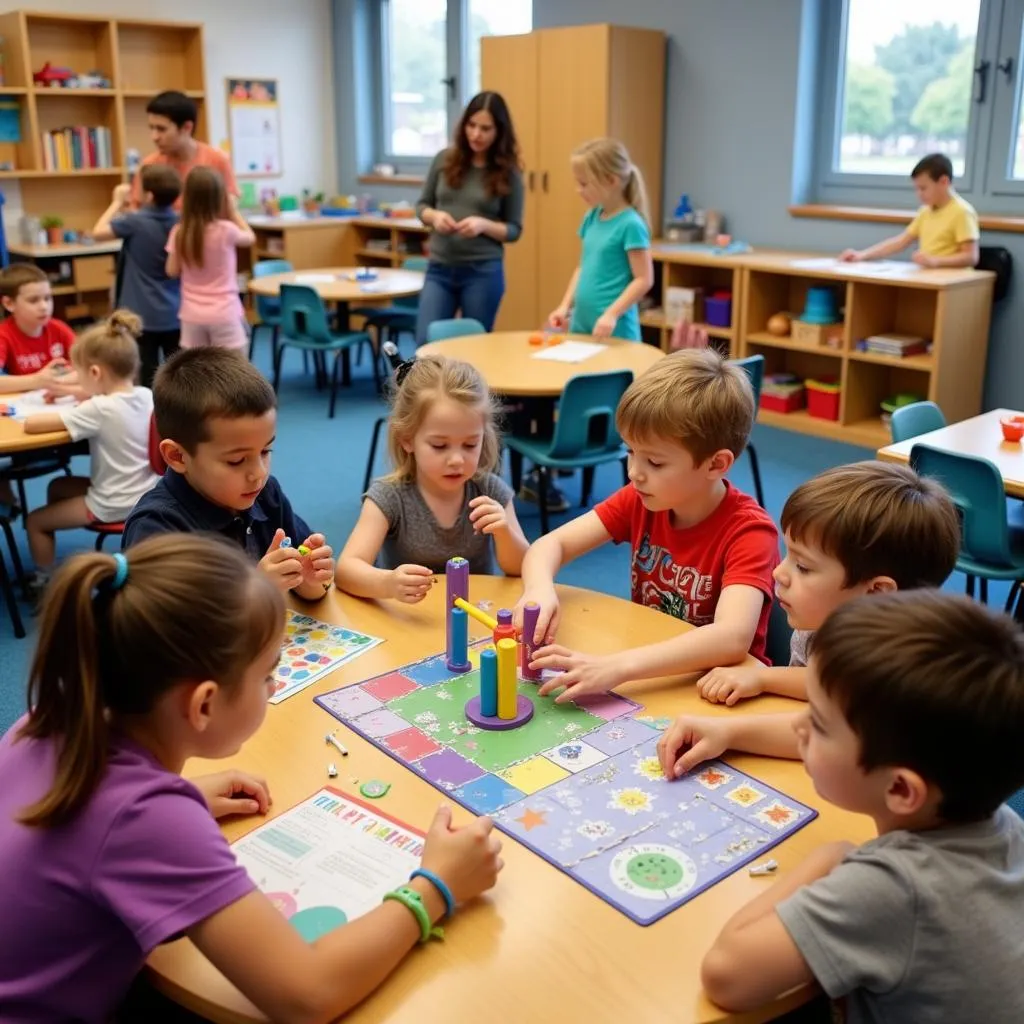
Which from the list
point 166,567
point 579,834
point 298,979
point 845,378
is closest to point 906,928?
point 579,834

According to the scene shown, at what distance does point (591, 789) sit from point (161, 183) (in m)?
4.33

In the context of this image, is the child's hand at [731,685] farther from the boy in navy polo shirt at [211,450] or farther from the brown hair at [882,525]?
the boy in navy polo shirt at [211,450]

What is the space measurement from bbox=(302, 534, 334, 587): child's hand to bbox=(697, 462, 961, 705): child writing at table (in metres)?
0.67

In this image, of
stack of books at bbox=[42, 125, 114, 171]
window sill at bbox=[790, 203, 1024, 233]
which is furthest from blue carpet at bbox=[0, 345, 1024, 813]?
stack of books at bbox=[42, 125, 114, 171]

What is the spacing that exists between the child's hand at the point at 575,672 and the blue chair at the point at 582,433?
1910 millimetres

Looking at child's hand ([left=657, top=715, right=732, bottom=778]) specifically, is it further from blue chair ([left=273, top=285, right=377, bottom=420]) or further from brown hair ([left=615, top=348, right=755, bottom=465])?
blue chair ([left=273, top=285, right=377, bottom=420])

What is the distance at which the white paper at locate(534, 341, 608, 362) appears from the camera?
12.9 feet

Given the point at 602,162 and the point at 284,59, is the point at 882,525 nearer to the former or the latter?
the point at 602,162

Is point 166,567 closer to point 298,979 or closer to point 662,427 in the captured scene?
point 298,979

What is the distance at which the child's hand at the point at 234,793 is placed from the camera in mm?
1228

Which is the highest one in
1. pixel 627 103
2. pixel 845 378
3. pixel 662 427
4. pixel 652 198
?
pixel 627 103

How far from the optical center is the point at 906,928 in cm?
94

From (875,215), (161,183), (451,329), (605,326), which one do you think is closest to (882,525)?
(605,326)

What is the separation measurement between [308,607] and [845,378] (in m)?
4.22
